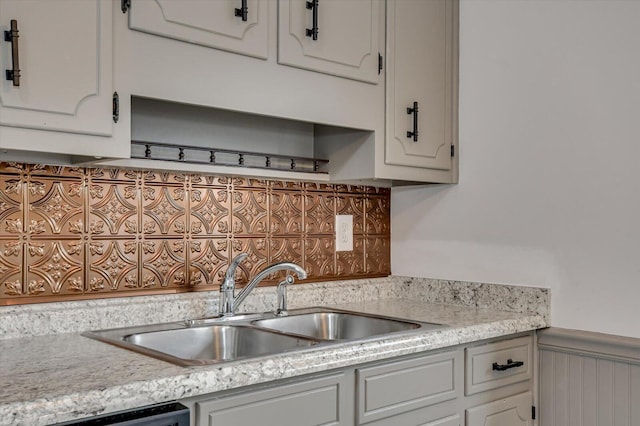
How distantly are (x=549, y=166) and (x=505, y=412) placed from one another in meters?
0.87

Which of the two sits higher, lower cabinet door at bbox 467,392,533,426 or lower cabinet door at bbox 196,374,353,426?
lower cabinet door at bbox 196,374,353,426

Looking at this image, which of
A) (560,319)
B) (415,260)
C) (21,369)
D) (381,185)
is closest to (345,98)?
(381,185)

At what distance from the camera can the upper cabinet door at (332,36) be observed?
1901 mm

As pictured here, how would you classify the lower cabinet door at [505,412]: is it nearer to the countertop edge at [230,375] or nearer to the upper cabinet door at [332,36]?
the countertop edge at [230,375]

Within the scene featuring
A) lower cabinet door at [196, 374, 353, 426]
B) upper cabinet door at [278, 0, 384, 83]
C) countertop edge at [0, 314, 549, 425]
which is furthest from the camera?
upper cabinet door at [278, 0, 384, 83]

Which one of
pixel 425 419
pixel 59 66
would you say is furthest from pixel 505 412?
pixel 59 66

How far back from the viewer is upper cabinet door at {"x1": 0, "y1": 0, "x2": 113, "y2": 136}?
4.54 feet

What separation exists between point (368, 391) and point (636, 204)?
3.47 ft

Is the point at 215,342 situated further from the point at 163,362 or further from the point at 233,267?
the point at 163,362

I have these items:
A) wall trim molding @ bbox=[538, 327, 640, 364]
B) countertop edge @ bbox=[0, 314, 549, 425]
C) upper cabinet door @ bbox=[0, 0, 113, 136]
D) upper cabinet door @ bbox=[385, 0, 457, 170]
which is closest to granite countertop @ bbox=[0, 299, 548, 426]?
countertop edge @ bbox=[0, 314, 549, 425]

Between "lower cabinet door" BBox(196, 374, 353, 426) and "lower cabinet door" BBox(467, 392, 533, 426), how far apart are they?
0.58 meters

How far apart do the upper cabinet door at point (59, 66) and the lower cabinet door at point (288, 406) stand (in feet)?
2.36

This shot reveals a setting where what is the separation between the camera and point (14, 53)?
53.7 inches

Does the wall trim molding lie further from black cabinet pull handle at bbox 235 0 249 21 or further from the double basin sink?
black cabinet pull handle at bbox 235 0 249 21
